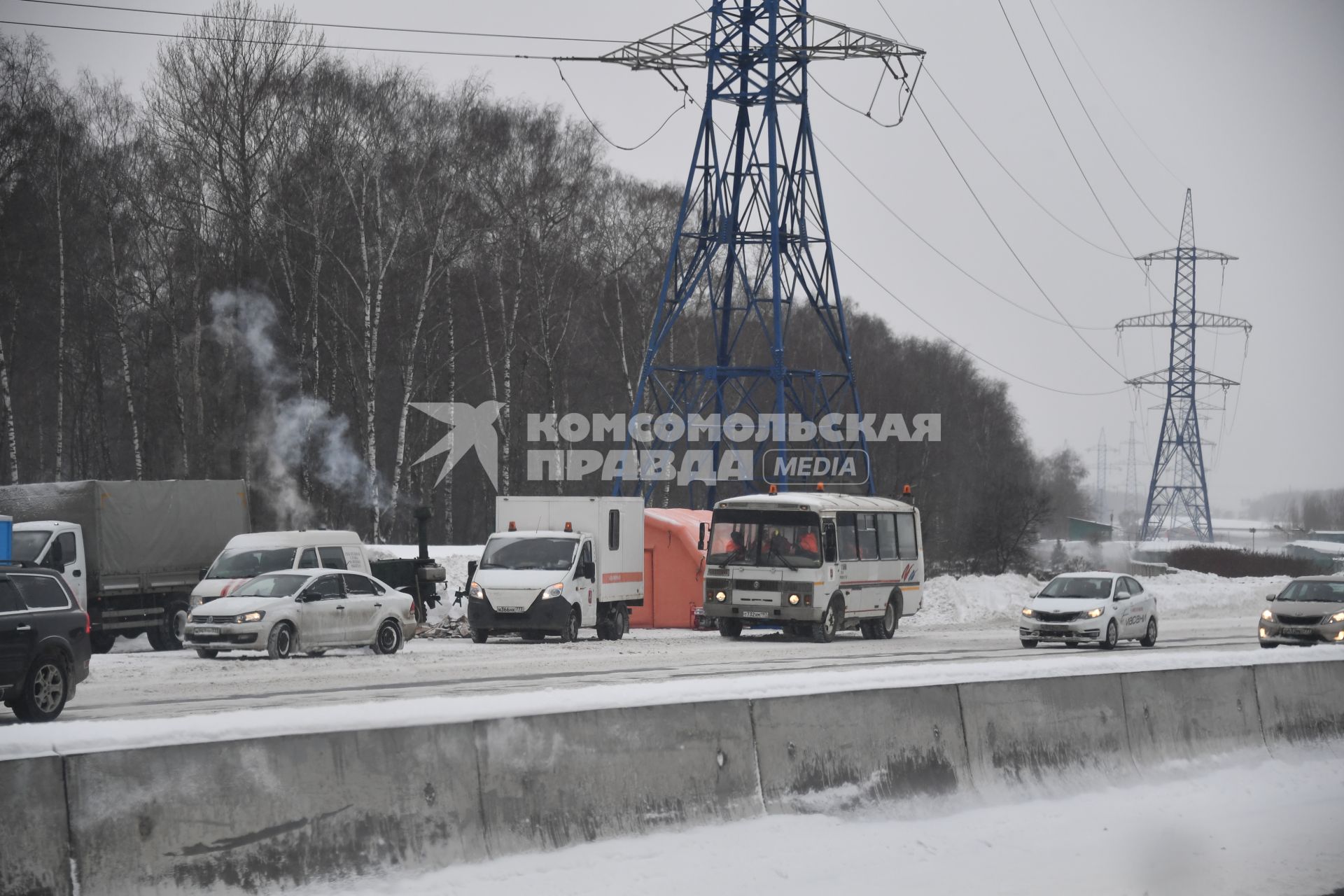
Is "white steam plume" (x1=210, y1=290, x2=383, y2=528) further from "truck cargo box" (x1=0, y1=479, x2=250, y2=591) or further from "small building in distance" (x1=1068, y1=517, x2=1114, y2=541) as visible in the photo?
"small building in distance" (x1=1068, y1=517, x2=1114, y2=541)

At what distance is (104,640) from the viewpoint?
26.2 metres

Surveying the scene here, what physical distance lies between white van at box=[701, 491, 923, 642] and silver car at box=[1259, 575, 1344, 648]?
784 cm

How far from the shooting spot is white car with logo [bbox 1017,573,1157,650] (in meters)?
28.2

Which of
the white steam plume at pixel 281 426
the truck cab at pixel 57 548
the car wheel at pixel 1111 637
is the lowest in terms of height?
the car wheel at pixel 1111 637

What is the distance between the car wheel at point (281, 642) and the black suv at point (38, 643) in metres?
7.32

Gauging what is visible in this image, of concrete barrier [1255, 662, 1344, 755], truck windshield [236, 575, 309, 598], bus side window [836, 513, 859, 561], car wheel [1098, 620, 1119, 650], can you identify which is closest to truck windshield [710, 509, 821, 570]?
bus side window [836, 513, 859, 561]

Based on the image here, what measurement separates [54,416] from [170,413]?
15239mm

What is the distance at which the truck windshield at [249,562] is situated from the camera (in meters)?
25.9

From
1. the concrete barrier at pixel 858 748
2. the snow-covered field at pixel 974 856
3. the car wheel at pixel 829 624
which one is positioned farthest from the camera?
the car wheel at pixel 829 624

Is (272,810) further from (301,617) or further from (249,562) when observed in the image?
(249,562)

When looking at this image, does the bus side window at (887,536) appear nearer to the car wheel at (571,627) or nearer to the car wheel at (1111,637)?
the car wheel at (1111,637)

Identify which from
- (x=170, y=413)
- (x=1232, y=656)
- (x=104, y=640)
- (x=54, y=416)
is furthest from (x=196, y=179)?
(x=1232, y=656)

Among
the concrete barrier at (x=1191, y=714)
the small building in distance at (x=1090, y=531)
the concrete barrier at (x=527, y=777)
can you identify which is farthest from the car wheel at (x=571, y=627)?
the small building in distance at (x=1090, y=531)

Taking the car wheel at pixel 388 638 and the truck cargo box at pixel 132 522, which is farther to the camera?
the truck cargo box at pixel 132 522
